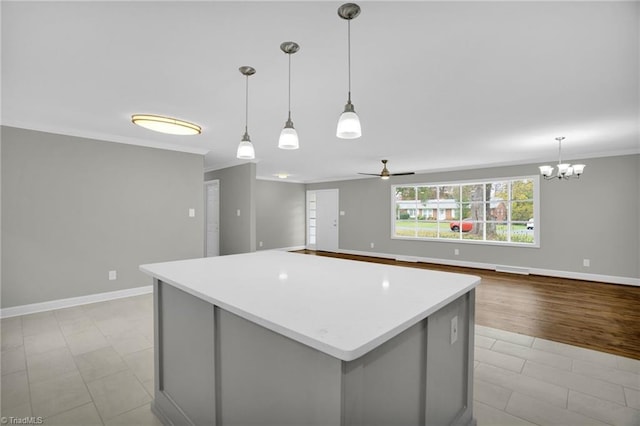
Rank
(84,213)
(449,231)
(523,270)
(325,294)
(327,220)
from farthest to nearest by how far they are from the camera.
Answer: (327,220)
(449,231)
(523,270)
(84,213)
(325,294)

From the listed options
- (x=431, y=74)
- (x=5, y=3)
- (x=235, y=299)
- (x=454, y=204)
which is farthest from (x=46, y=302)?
(x=454, y=204)

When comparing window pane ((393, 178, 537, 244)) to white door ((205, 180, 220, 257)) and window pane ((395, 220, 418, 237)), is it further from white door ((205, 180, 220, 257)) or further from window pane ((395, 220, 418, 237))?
white door ((205, 180, 220, 257))

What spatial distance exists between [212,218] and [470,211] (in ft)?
19.6

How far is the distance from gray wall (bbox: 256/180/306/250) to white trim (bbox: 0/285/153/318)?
410cm

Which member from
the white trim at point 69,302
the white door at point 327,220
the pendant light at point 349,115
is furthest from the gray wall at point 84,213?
the white door at point 327,220

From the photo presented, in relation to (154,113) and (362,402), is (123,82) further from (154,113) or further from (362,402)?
(362,402)

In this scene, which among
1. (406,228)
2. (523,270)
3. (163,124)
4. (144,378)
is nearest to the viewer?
(144,378)

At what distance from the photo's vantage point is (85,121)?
3.33 m

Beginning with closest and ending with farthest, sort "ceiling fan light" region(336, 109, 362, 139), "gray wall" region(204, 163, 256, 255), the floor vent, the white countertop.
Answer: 1. the white countertop
2. "ceiling fan light" region(336, 109, 362, 139)
3. "gray wall" region(204, 163, 256, 255)
4. the floor vent

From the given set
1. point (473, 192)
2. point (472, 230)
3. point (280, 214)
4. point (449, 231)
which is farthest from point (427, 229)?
point (280, 214)

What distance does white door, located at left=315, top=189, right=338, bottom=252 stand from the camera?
349 inches

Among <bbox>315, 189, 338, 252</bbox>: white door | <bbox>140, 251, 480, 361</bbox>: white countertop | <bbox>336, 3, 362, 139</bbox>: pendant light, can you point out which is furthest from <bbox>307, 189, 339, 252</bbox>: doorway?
<bbox>336, 3, 362, 139</bbox>: pendant light

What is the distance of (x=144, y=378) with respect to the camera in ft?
7.28

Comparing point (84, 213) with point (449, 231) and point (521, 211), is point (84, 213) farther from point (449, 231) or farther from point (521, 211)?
point (521, 211)
